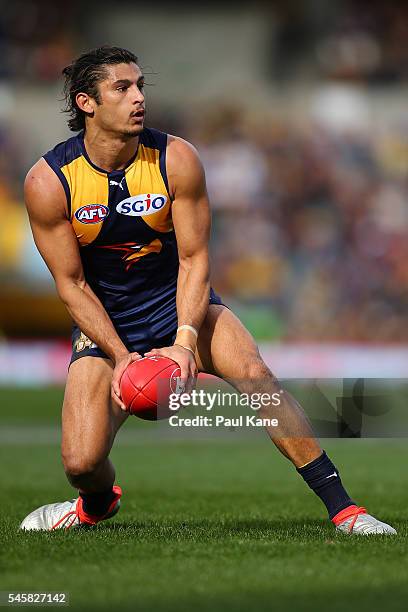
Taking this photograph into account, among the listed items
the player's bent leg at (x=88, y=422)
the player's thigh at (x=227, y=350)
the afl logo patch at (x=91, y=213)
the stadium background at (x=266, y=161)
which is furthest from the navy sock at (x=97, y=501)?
the stadium background at (x=266, y=161)

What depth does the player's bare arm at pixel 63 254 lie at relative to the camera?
566cm

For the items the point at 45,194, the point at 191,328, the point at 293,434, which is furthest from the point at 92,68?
the point at 293,434

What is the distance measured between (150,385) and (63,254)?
0.89 m

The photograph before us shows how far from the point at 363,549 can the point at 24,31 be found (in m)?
22.2

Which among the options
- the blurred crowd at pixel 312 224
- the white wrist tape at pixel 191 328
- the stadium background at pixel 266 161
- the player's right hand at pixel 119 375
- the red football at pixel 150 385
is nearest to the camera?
the red football at pixel 150 385

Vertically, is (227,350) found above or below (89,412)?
above

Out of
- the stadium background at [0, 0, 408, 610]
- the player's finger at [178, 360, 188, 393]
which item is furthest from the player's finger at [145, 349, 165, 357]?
the stadium background at [0, 0, 408, 610]

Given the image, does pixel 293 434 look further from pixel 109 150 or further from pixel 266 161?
pixel 266 161

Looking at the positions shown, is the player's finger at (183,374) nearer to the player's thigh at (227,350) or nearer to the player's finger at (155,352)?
the player's finger at (155,352)

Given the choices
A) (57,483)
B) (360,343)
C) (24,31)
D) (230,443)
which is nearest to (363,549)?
(57,483)

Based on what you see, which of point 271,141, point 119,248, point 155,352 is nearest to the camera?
point 155,352

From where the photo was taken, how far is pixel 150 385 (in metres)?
5.32

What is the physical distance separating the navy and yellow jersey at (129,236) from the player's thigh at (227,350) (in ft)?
0.77

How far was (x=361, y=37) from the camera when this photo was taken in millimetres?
26188
